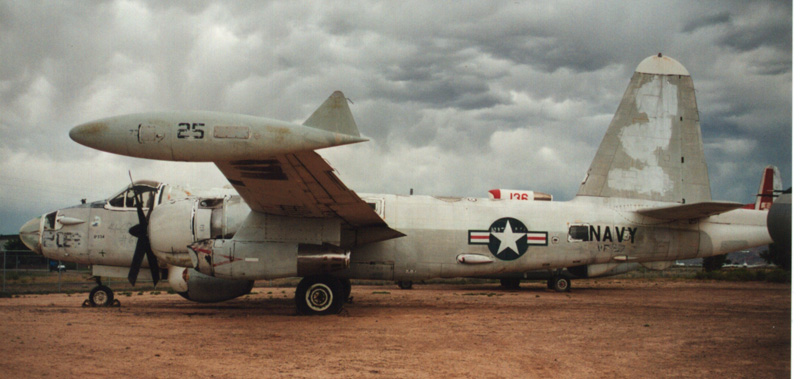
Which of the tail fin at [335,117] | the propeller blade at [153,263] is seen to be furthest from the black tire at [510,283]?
the tail fin at [335,117]

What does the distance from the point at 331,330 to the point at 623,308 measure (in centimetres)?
873

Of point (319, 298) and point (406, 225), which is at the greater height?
point (406, 225)

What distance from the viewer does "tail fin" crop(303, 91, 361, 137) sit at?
25.4 ft

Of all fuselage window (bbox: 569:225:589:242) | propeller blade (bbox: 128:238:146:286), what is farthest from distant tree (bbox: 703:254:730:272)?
propeller blade (bbox: 128:238:146:286)

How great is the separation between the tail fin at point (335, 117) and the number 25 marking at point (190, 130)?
4.89 feet

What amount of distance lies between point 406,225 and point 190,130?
728cm

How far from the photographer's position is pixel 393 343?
28.8ft

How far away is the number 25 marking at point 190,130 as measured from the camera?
7.15m

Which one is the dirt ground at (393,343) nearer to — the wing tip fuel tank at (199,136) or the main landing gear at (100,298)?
the main landing gear at (100,298)

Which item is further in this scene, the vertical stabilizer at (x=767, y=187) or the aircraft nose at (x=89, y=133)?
the vertical stabilizer at (x=767, y=187)

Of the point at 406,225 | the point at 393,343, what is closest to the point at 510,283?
the point at 406,225

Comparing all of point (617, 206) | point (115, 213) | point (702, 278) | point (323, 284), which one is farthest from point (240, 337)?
point (702, 278)

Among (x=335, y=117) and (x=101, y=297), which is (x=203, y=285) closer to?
(x=101, y=297)

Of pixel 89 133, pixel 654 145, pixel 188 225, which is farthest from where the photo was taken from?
pixel 654 145
